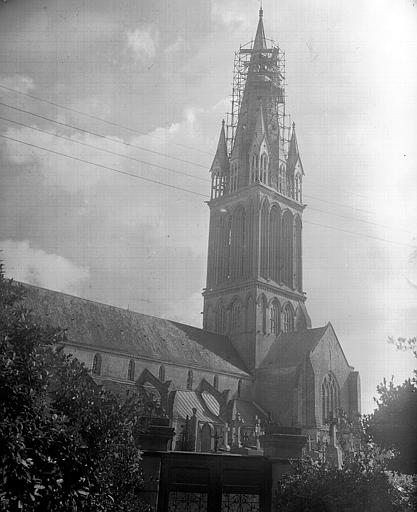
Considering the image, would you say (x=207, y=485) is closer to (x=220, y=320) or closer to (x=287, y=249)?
(x=220, y=320)

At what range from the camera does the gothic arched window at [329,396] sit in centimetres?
4634

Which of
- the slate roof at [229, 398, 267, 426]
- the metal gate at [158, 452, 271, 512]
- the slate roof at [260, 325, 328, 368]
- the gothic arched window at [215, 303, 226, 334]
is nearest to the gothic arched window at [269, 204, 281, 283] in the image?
the gothic arched window at [215, 303, 226, 334]

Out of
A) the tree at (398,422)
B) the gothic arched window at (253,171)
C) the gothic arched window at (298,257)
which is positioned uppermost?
the gothic arched window at (253,171)

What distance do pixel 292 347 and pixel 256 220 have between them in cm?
1244

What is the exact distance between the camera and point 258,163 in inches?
2184

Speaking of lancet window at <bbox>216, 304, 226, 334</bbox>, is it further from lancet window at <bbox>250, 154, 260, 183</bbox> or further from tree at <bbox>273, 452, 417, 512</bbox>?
tree at <bbox>273, 452, 417, 512</bbox>

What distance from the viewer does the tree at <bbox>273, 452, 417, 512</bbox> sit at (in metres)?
10.9

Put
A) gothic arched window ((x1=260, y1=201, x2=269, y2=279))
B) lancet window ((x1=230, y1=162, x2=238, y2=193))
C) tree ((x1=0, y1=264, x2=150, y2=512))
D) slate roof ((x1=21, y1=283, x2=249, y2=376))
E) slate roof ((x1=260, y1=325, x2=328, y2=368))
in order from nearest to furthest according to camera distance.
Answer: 1. tree ((x1=0, y1=264, x2=150, y2=512))
2. slate roof ((x1=21, y1=283, x2=249, y2=376))
3. slate roof ((x1=260, y1=325, x2=328, y2=368))
4. gothic arched window ((x1=260, y1=201, x2=269, y2=279))
5. lancet window ((x1=230, y1=162, x2=238, y2=193))

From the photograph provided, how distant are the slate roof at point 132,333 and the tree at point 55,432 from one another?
25926mm

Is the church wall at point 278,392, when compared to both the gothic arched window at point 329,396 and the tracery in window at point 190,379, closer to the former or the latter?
the gothic arched window at point 329,396

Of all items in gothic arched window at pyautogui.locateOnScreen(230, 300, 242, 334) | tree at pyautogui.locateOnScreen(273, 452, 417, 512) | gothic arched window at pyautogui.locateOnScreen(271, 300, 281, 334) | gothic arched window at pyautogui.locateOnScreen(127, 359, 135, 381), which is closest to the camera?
tree at pyautogui.locateOnScreen(273, 452, 417, 512)

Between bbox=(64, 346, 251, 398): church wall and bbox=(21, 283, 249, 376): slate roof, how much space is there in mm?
430

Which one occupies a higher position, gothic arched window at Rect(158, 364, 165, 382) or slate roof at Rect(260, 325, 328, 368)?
slate roof at Rect(260, 325, 328, 368)

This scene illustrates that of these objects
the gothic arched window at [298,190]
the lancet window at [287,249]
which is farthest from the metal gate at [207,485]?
the gothic arched window at [298,190]
